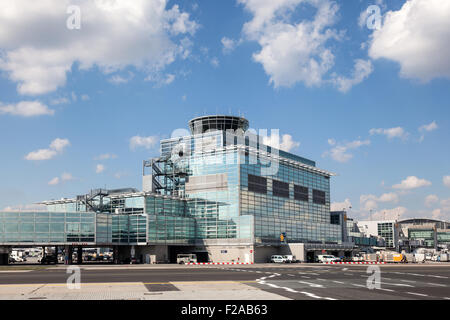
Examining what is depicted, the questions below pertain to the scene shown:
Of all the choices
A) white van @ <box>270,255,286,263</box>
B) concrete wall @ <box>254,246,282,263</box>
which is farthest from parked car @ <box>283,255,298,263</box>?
concrete wall @ <box>254,246,282,263</box>

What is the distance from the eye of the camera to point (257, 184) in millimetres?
120000

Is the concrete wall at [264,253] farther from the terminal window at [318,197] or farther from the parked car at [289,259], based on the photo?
the terminal window at [318,197]

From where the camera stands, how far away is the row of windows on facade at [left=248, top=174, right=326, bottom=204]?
11881 cm

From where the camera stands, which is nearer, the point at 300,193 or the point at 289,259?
the point at 289,259

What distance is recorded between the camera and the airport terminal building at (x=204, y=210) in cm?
9406

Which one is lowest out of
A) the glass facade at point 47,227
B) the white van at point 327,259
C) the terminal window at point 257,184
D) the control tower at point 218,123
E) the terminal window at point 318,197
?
the white van at point 327,259

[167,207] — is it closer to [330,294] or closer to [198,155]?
[198,155]

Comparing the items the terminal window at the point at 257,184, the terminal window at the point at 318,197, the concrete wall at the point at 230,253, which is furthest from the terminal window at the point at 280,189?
the concrete wall at the point at 230,253

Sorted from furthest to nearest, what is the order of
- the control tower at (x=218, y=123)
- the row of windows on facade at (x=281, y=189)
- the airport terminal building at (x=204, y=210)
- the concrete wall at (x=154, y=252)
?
the control tower at (x=218, y=123), the row of windows on facade at (x=281, y=189), the concrete wall at (x=154, y=252), the airport terminal building at (x=204, y=210)

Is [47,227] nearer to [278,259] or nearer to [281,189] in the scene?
[278,259]

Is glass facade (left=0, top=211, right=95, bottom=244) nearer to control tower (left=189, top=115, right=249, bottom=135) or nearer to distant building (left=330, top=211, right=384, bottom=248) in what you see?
control tower (left=189, top=115, right=249, bottom=135)

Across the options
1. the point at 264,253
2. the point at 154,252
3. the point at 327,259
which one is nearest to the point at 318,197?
the point at 264,253

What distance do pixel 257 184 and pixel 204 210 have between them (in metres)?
14.4
